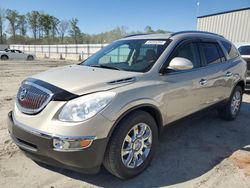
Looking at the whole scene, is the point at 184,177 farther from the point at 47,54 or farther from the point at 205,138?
the point at 47,54

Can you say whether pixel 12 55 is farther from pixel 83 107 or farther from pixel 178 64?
pixel 83 107

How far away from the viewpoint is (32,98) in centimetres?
286


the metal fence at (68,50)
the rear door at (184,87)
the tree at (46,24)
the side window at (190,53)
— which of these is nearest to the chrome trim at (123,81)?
the rear door at (184,87)

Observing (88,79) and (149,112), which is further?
(149,112)

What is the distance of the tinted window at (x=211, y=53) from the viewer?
4.47 meters

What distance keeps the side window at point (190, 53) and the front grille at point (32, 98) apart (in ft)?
6.68

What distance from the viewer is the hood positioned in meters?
2.80

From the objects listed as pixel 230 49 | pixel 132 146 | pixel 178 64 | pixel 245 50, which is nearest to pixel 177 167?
pixel 132 146

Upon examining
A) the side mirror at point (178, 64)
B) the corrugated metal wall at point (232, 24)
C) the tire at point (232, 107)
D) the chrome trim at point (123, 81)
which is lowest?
the tire at point (232, 107)

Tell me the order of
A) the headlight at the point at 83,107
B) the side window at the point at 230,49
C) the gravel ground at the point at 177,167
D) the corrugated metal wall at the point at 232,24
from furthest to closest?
the corrugated metal wall at the point at 232,24 < the side window at the point at 230,49 < the gravel ground at the point at 177,167 < the headlight at the point at 83,107

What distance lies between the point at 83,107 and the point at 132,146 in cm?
88

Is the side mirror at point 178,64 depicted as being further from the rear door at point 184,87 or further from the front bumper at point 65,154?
the front bumper at point 65,154

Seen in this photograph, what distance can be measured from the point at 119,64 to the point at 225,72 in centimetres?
237

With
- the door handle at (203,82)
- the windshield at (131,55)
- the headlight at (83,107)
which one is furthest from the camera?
the door handle at (203,82)
